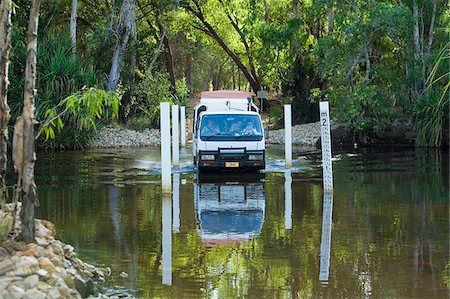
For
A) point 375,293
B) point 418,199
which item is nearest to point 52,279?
point 375,293

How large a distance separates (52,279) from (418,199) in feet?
33.6

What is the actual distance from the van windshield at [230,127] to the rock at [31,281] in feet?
44.9

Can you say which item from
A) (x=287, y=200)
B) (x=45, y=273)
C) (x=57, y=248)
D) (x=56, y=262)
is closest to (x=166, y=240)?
(x=57, y=248)

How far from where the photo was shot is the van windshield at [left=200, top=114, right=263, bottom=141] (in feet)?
72.2

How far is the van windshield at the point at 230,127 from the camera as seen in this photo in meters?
22.0

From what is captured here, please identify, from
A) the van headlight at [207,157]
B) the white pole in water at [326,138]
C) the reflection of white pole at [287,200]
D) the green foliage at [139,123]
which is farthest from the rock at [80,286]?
the green foliage at [139,123]

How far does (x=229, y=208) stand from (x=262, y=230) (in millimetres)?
2650

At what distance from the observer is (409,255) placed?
1121 cm

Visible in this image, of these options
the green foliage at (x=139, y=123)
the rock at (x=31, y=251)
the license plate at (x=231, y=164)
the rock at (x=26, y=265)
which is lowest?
the rock at (x=26, y=265)

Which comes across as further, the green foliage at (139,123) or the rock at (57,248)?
the green foliage at (139,123)

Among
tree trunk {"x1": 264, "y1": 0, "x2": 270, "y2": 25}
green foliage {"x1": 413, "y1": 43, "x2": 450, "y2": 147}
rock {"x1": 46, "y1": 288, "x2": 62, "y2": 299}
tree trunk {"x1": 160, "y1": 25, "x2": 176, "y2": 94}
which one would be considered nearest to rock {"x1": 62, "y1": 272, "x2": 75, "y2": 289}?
rock {"x1": 46, "y1": 288, "x2": 62, "y2": 299}

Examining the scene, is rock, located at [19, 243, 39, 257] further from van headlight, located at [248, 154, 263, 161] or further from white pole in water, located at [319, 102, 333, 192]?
van headlight, located at [248, 154, 263, 161]

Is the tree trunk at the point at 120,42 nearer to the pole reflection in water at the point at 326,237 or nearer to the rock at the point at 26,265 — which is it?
the pole reflection in water at the point at 326,237

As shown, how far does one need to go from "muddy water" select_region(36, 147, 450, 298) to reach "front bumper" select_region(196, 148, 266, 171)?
1.17 ft
